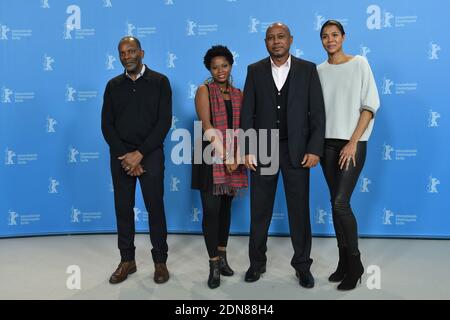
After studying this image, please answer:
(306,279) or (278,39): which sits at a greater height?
(278,39)

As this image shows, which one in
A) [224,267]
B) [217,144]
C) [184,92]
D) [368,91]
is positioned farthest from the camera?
[184,92]

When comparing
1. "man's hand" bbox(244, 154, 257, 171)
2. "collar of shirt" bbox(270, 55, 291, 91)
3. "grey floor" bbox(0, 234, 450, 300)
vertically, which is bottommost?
"grey floor" bbox(0, 234, 450, 300)

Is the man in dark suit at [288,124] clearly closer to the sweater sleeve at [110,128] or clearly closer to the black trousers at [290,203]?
the black trousers at [290,203]

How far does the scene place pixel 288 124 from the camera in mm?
2424

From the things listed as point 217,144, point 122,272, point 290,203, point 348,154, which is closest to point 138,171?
point 217,144

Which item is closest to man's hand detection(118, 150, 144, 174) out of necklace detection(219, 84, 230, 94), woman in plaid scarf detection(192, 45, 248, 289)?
woman in plaid scarf detection(192, 45, 248, 289)

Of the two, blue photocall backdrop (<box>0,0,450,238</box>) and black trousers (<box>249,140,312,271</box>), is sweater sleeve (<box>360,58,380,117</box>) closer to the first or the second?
black trousers (<box>249,140,312,271</box>)

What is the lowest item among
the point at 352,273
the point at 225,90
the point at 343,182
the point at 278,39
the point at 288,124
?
the point at 352,273

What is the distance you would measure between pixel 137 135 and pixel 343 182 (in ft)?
4.12

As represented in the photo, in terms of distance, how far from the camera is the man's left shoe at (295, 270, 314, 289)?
8.25ft

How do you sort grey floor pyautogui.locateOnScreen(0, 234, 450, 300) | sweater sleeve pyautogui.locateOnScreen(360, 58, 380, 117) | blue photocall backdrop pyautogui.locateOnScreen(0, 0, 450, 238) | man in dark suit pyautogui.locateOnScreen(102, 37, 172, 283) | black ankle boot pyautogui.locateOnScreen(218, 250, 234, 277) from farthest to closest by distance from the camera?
blue photocall backdrop pyautogui.locateOnScreen(0, 0, 450, 238) → black ankle boot pyautogui.locateOnScreen(218, 250, 234, 277) → man in dark suit pyautogui.locateOnScreen(102, 37, 172, 283) → grey floor pyautogui.locateOnScreen(0, 234, 450, 300) → sweater sleeve pyautogui.locateOnScreen(360, 58, 380, 117)

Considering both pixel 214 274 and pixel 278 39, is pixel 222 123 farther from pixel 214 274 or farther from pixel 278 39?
pixel 214 274

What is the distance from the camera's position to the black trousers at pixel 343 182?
2.41 meters

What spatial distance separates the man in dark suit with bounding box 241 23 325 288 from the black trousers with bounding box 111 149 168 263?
0.57m
